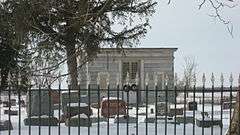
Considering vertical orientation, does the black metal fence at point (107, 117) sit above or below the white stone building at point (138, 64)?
below

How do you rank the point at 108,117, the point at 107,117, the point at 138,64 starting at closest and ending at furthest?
the point at 108,117 → the point at 107,117 → the point at 138,64

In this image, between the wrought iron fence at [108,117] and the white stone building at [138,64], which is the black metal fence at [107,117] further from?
the white stone building at [138,64]

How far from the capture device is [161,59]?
49.7 m

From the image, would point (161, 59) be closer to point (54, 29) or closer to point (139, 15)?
point (139, 15)

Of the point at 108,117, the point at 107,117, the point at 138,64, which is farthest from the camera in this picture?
the point at 138,64

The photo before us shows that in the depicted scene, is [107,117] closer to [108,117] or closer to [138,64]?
[108,117]

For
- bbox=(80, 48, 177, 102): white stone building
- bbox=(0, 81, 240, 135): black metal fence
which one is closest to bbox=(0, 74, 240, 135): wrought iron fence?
bbox=(0, 81, 240, 135): black metal fence

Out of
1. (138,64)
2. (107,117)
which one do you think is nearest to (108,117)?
(107,117)

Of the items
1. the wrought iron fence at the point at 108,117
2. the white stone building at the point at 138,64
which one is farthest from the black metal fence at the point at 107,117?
the white stone building at the point at 138,64

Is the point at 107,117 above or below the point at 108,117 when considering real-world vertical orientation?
below

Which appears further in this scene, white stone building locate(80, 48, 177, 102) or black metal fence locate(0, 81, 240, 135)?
white stone building locate(80, 48, 177, 102)

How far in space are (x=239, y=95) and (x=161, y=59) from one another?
41278 mm

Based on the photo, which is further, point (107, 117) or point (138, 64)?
point (138, 64)

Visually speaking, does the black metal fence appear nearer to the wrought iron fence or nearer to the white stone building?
the wrought iron fence
